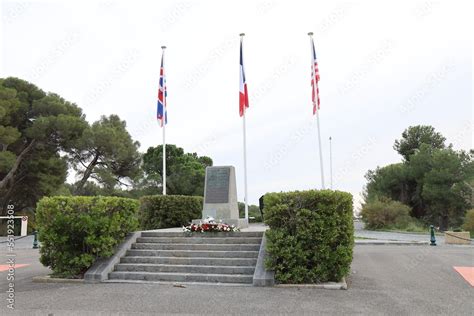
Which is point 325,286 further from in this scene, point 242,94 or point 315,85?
point 242,94

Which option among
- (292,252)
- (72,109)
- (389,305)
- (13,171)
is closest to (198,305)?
(292,252)

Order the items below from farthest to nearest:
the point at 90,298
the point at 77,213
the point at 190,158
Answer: the point at 190,158 → the point at 77,213 → the point at 90,298

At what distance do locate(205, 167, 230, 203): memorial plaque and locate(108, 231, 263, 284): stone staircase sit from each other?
12.3ft

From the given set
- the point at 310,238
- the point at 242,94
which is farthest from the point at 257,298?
the point at 242,94

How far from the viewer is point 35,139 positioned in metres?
33.7

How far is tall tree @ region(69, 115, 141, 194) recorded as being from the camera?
115 ft

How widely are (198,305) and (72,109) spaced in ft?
109

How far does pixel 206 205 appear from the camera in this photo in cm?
1516

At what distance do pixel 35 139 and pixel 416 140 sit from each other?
38.7 m

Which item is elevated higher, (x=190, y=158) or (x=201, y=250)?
(x=190, y=158)

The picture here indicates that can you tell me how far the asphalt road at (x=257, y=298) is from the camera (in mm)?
6680

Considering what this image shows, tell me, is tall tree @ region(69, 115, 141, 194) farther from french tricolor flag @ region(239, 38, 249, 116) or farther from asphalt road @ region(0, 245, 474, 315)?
asphalt road @ region(0, 245, 474, 315)

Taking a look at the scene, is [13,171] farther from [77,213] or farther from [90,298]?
[90,298]

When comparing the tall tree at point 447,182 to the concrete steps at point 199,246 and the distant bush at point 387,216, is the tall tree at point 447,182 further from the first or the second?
the concrete steps at point 199,246
